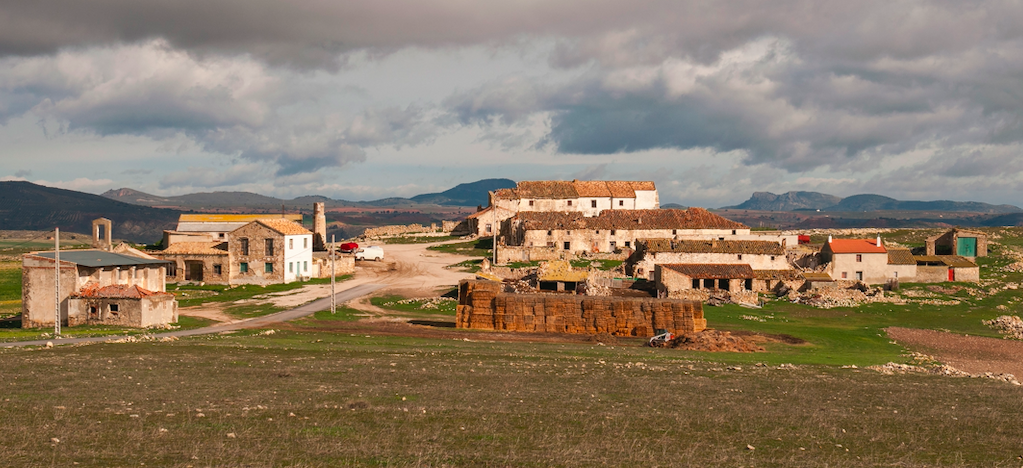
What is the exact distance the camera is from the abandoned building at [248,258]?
2982 inches

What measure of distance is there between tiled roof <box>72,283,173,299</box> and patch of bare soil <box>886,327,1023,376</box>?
148 feet

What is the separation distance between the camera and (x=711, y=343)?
1660 inches

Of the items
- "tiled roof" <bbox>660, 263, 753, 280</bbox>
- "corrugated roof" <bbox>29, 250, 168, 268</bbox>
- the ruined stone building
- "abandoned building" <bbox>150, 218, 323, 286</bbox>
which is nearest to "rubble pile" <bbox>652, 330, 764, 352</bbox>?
"tiled roof" <bbox>660, 263, 753, 280</bbox>

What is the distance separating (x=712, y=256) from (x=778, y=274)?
6.75 m

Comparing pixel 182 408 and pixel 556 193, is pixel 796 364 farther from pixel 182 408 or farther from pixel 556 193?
pixel 556 193

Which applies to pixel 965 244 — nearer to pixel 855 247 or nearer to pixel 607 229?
pixel 855 247

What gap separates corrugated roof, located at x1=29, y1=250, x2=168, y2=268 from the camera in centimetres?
4960

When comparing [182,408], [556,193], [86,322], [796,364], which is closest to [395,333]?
[86,322]

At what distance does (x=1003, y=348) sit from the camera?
46594mm

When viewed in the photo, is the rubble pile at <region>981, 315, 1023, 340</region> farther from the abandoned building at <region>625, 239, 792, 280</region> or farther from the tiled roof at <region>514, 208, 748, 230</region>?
the tiled roof at <region>514, 208, 748, 230</region>

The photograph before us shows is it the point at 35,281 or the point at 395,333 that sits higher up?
the point at 35,281

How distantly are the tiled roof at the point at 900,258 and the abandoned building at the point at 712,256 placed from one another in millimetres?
9944

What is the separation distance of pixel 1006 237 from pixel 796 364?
88.8m

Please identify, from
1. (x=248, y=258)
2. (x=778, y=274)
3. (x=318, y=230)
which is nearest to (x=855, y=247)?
(x=778, y=274)
